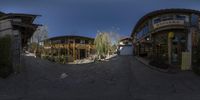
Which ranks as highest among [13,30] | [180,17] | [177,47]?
[180,17]

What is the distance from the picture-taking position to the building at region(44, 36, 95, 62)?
51594 mm

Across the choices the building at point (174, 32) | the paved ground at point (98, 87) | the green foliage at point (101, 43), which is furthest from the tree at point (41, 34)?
the paved ground at point (98, 87)

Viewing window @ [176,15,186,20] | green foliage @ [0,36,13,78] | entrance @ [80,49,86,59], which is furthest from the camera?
entrance @ [80,49,86,59]

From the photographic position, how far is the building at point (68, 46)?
2031 inches

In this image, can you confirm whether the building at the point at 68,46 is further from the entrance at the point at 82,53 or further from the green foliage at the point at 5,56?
the green foliage at the point at 5,56

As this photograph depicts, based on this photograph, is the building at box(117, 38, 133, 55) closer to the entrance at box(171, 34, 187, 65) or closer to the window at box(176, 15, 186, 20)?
the entrance at box(171, 34, 187, 65)

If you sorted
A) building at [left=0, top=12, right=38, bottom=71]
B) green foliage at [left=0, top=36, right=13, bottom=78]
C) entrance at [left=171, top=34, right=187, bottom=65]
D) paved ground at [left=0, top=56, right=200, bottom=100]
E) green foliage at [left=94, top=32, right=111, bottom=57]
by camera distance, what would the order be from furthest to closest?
green foliage at [left=94, top=32, right=111, bottom=57]
entrance at [left=171, top=34, right=187, bottom=65]
building at [left=0, top=12, right=38, bottom=71]
green foliage at [left=0, top=36, right=13, bottom=78]
paved ground at [left=0, top=56, right=200, bottom=100]

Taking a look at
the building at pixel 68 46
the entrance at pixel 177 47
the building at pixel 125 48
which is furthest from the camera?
the building at pixel 125 48

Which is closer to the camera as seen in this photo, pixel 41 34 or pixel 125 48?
pixel 41 34

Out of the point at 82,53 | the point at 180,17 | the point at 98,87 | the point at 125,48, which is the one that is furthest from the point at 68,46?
the point at 98,87

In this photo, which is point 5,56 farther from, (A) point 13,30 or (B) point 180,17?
(B) point 180,17

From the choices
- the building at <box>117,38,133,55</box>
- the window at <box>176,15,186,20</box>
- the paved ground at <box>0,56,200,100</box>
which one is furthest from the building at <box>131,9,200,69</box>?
the building at <box>117,38,133,55</box>

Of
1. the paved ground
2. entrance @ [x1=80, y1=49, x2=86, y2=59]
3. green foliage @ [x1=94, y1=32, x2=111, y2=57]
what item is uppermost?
green foliage @ [x1=94, y1=32, x2=111, y2=57]

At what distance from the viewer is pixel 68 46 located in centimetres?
5234
